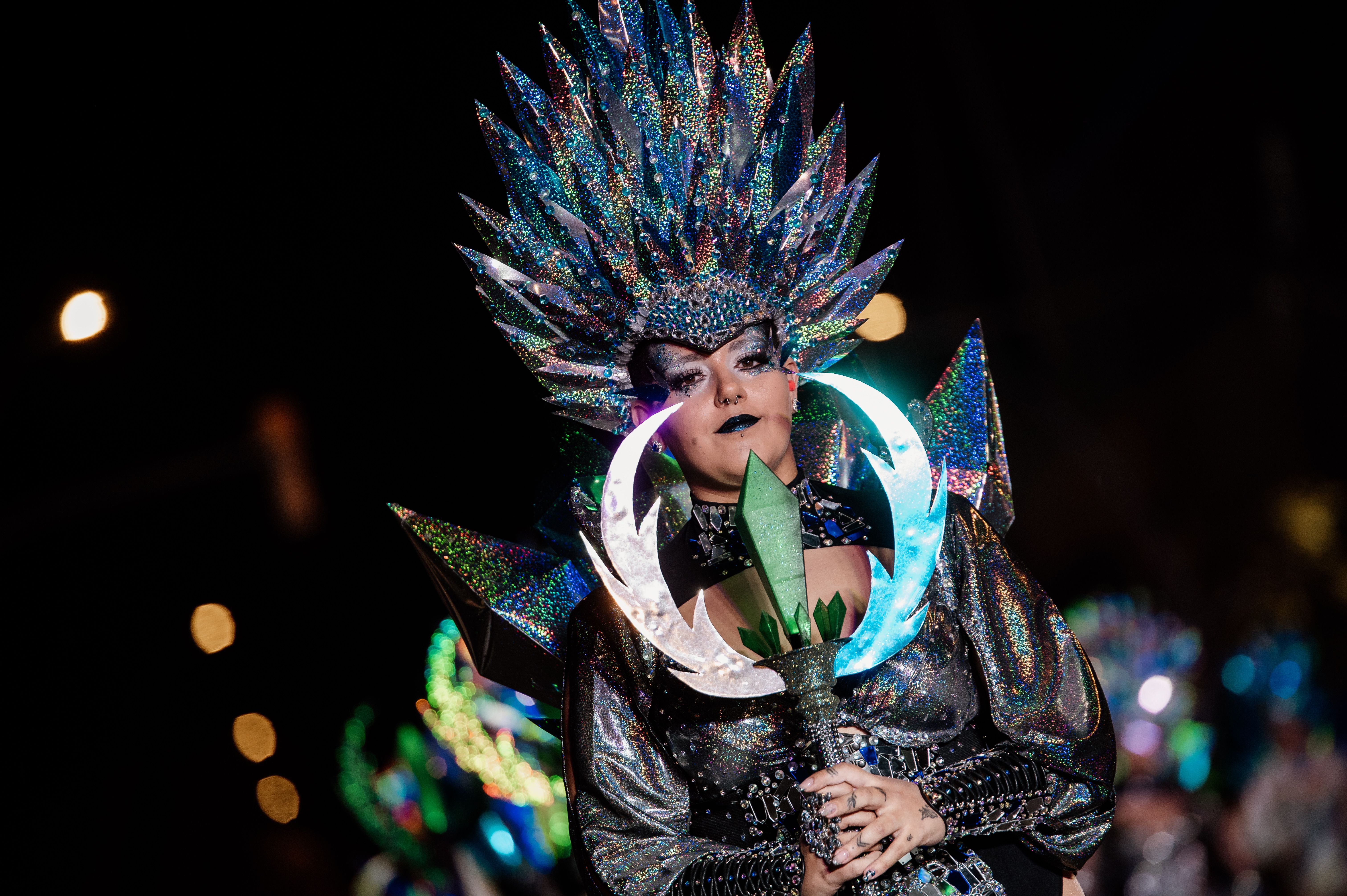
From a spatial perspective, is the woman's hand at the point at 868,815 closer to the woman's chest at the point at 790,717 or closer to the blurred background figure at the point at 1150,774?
the woman's chest at the point at 790,717

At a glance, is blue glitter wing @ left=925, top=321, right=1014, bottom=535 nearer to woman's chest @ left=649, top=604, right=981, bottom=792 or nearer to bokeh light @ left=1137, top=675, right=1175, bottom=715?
woman's chest @ left=649, top=604, right=981, bottom=792

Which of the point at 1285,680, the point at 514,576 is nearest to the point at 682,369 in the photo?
the point at 514,576

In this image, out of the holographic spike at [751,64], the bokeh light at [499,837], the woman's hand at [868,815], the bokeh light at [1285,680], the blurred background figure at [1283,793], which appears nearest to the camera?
the woman's hand at [868,815]

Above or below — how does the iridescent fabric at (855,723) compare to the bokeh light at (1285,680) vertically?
above

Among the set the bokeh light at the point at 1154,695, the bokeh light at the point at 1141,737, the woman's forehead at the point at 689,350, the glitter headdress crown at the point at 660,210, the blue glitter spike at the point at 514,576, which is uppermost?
the glitter headdress crown at the point at 660,210

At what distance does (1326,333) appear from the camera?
8656mm

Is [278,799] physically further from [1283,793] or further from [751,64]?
[751,64]

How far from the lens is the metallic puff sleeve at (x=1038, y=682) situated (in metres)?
1.72

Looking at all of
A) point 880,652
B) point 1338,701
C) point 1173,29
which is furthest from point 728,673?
point 1173,29

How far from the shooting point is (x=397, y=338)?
112 inches

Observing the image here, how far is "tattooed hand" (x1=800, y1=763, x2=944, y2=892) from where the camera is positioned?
1.51 meters

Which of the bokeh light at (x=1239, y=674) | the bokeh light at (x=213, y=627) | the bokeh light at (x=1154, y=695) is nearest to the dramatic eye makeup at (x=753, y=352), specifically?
the bokeh light at (x=213, y=627)

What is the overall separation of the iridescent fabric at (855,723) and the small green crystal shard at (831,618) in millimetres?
176

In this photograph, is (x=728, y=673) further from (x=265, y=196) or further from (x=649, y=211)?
(x=265, y=196)
